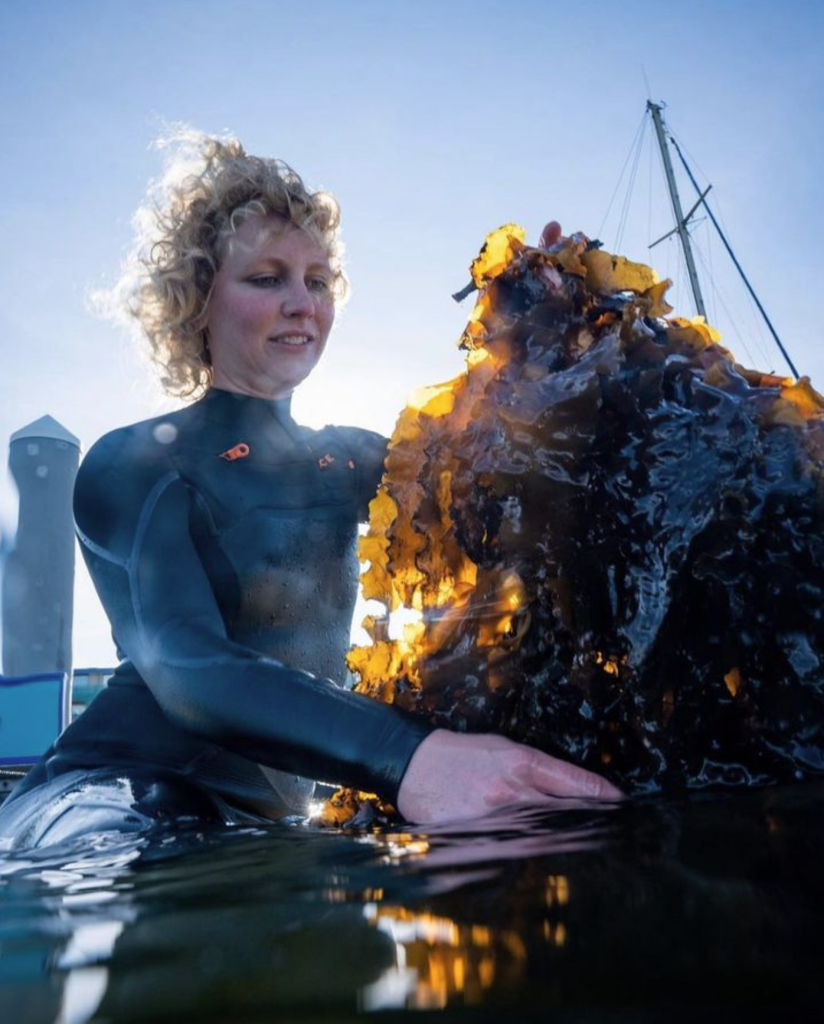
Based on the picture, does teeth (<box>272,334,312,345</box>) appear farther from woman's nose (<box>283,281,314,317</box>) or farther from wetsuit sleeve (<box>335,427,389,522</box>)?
wetsuit sleeve (<box>335,427,389,522</box>)

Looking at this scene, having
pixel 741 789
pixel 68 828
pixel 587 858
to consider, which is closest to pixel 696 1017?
pixel 587 858

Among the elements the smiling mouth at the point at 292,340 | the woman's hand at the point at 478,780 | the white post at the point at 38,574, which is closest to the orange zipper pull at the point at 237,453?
the smiling mouth at the point at 292,340

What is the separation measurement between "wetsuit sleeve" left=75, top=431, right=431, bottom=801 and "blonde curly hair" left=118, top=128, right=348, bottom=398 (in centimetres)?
82

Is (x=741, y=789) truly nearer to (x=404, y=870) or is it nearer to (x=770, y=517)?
(x=770, y=517)

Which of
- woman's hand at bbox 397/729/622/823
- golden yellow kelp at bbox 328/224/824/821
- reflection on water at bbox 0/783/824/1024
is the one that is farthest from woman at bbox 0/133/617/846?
reflection on water at bbox 0/783/824/1024

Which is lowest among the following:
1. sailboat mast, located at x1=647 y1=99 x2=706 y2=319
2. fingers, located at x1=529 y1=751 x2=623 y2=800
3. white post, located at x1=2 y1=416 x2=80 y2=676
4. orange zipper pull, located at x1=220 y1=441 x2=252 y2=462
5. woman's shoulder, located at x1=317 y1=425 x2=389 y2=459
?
fingers, located at x1=529 y1=751 x2=623 y2=800

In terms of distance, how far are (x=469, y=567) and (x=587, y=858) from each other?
1.20 metres

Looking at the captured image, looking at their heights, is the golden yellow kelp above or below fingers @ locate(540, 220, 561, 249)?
below

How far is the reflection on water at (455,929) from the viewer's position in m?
0.58

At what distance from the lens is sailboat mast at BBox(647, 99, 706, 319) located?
21.2 meters

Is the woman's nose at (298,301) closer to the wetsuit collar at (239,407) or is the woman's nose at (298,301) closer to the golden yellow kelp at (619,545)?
the wetsuit collar at (239,407)

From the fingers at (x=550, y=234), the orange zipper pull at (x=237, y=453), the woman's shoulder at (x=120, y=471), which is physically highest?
the fingers at (x=550, y=234)

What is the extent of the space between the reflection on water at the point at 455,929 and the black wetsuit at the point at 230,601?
47 centimetres

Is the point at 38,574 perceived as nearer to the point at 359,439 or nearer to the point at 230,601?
the point at 359,439
